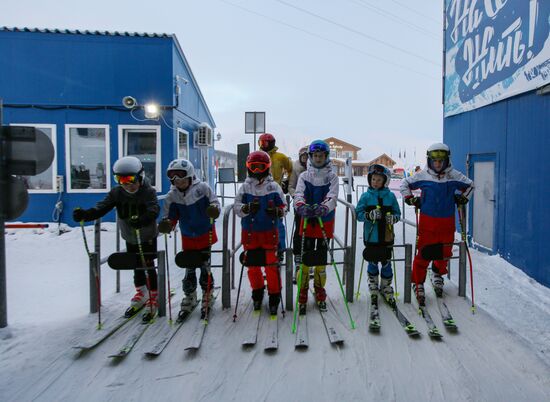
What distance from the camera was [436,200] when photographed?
444 cm

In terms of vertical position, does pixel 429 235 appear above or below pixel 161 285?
above

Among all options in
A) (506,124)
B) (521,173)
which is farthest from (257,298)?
(506,124)

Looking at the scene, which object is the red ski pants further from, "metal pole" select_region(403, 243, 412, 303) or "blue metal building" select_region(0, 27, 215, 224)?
"blue metal building" select_region(0, 27, 215, 224)

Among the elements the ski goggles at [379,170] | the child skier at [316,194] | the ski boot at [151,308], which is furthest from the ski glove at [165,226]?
the ski goggles at [379,170]

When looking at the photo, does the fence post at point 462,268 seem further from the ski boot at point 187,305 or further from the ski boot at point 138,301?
the ski boot at point 138,301

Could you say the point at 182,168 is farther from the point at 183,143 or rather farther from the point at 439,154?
the point at 183,143

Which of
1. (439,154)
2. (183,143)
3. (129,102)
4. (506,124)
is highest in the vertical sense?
(129,102)

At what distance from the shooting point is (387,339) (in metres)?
3.57

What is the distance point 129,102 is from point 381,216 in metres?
7.80

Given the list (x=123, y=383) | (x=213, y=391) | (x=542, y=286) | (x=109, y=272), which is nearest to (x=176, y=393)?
(x=213, y=391)

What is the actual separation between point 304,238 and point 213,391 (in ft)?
6.67

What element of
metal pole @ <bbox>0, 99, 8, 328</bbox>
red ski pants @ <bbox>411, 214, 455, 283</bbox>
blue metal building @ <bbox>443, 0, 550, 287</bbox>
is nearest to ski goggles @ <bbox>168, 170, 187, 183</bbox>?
metal pole @ <bbox>0, 99, 8, 328</bbox>

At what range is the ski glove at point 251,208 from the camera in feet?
12.7

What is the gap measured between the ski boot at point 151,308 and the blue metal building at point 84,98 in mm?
6215
